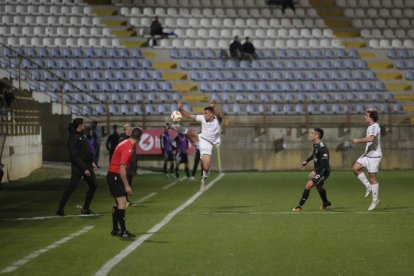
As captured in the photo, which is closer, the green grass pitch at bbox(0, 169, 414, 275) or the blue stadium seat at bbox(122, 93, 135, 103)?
the green grass pitch at bbox(0, 169, 414, 275)

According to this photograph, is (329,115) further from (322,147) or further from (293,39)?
(322,147)

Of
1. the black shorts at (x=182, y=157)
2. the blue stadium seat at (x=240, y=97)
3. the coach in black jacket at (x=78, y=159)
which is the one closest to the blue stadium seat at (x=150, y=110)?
the blue stadium seat at (x=240, y=97)

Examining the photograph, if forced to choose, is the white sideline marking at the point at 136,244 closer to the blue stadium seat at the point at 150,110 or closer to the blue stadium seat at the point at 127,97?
the blue stadium seat at the point at 150,110

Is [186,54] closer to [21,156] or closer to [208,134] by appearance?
[21,156]

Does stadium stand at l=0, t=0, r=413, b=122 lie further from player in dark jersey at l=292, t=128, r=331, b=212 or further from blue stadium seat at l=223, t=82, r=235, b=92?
player in dark jersey at l=292, t=128, r=331, b=212

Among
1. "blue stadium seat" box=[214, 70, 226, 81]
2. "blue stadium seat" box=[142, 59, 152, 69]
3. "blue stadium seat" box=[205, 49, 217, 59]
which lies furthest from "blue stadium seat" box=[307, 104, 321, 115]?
"blue stadium seat" box=[142, 59, 152, 69]

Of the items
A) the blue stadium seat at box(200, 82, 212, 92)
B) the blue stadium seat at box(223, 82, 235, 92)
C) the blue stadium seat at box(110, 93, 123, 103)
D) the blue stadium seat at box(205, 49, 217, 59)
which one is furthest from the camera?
the blue stadium seat at box(205, 49, 217, 59)

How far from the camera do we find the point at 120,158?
12.8 m

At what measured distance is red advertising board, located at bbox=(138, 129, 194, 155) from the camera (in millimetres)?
36438

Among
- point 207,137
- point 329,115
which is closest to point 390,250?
point 207,137

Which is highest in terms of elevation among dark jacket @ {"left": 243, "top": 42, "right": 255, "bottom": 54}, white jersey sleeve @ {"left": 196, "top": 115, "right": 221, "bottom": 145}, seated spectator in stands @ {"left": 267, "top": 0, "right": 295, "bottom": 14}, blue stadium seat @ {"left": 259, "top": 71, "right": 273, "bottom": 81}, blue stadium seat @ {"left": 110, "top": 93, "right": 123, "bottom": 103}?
seated spectator in stands @ {"left": 267, "top": 0, "right": 295, "bottom": 14}

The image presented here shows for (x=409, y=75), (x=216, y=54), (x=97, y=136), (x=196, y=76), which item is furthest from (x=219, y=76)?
(x=409, y=75)

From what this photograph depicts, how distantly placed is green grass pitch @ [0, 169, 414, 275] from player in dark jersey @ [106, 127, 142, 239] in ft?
1.13

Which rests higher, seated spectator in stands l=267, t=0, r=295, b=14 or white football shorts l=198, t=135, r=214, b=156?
seated spectator in stands l=267, t=0, r=295, b=14
